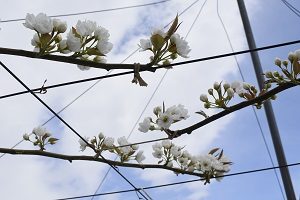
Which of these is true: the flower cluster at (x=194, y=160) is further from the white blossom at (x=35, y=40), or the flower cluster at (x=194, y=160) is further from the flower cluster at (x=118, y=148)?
the white blossom at (x=35, y=40)

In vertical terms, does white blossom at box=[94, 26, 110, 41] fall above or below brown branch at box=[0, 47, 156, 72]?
above

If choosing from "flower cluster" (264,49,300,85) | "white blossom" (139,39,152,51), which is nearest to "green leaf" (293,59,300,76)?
"flower cluster" (264,49,300,85)

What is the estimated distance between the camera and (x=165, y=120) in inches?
31.1

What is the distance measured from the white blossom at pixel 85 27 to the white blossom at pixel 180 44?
0.11 metres

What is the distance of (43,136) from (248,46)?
28.7 inches

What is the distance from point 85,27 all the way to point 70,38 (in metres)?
0.03

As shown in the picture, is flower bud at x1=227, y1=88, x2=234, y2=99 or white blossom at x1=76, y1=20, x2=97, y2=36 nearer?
white blossom at x1=76, y1=20, x2=97, y2=36

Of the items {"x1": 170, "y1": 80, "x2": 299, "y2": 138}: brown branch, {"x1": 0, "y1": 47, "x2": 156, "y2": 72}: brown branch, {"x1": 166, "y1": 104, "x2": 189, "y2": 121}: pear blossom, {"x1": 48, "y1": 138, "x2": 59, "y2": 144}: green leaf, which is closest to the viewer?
{"x1": 0, "y1": 47, "x2": 156, "y2": 72}: brown branch

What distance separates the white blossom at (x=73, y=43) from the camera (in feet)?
1.73

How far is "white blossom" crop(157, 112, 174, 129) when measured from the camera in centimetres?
78

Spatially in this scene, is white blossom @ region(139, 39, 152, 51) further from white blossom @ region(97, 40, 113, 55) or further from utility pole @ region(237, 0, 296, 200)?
utility pole @ region(237, 0, 296, 200)

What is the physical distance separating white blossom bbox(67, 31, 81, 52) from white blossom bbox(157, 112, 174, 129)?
0.98 feet

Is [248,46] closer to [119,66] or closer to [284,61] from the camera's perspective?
[284,61]

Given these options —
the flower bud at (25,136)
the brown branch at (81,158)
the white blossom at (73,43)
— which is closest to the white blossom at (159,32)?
the white blossom at (73,43)
